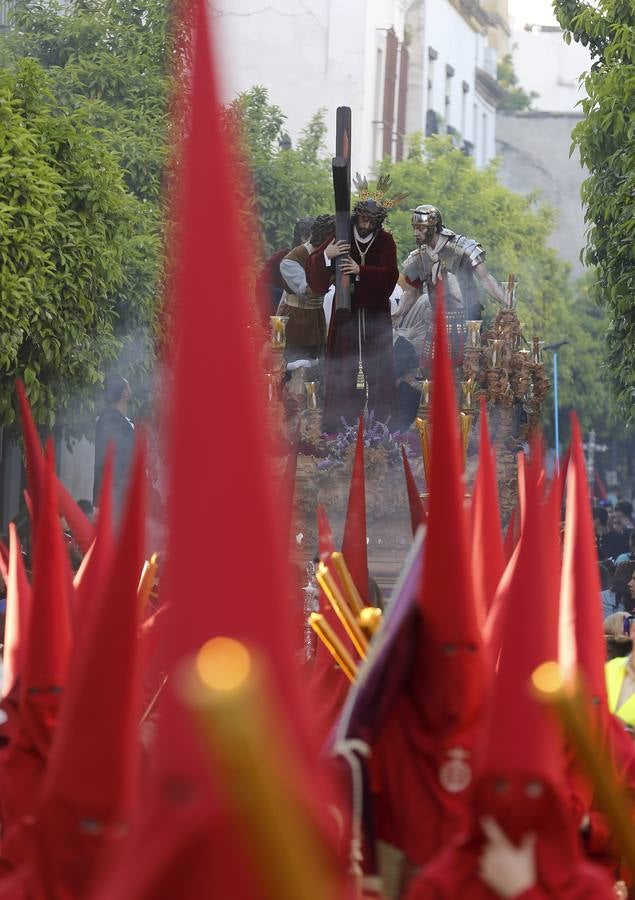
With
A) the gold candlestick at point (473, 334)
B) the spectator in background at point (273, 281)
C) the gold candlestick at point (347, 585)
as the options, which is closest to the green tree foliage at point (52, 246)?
the spectator in background at point (273, 281)

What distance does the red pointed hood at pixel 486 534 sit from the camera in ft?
20.2

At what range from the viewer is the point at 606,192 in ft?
54.9

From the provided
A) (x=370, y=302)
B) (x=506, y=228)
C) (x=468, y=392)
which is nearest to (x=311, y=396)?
(x=370, y=302)

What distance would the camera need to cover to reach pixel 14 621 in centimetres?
559

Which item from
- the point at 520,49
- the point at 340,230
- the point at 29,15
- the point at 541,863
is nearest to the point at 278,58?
the point at 29,15

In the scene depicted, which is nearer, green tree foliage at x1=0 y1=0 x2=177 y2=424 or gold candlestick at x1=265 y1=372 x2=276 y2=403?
gold candlestick at x1=265 y1=372 x2=276 y2=403

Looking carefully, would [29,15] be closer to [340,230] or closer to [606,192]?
[606,192]

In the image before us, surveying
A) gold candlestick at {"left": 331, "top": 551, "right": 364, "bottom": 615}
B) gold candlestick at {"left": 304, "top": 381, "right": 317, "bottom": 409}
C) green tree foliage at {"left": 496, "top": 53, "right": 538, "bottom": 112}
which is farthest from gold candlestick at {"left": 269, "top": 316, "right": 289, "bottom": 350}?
green tree foliage at {"left": 496, "top": 53, "right": 538, "bottom": 112}

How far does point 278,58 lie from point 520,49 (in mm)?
48511

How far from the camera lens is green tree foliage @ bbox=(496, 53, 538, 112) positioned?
7188 cm

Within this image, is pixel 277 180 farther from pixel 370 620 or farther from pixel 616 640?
pixel 370 620

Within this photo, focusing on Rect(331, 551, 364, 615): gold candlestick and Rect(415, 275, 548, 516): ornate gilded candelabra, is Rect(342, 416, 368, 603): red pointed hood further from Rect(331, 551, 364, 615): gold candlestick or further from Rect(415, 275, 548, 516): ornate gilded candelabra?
Rect(415, 275, 548, 516): ornate gilded candelabra

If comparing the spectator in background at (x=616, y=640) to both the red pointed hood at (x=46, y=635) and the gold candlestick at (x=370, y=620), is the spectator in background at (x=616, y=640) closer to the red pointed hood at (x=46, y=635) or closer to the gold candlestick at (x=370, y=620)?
the gold candlestick at (x=370, y=620)

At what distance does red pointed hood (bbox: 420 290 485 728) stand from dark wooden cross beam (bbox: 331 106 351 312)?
8064 mm
